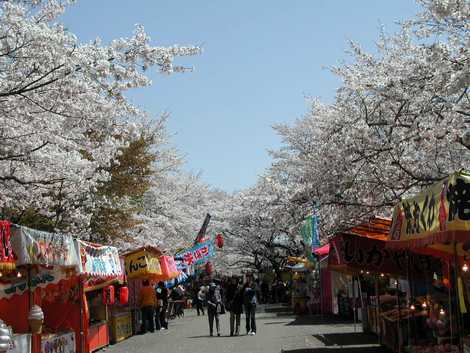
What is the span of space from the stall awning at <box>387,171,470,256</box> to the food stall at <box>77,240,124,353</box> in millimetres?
7189

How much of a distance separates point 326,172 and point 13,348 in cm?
1259

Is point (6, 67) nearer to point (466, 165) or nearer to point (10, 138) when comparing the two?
point (10, 138)

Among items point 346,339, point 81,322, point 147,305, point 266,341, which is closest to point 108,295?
point 147,305

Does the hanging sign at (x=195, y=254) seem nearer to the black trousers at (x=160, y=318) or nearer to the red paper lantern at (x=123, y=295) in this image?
the black trousers at (x=160, y=318)

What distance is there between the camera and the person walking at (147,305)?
27453 millimetres

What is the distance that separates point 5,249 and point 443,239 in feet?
20.2

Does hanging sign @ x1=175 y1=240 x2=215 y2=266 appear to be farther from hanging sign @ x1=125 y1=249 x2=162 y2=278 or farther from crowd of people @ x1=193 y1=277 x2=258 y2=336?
hanging sign @ x1=125 y1=249 x2=162 y2=278

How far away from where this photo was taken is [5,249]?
11219 mm

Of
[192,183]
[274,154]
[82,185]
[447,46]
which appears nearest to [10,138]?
[82,185]

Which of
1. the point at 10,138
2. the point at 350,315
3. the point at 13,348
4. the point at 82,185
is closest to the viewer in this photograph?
the point at 13,348

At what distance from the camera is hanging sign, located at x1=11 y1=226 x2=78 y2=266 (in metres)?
11.9

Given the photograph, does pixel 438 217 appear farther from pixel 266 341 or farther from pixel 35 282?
pixel 266 341

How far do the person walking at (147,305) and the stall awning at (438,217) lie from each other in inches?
671

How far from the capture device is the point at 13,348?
13.1 meters
